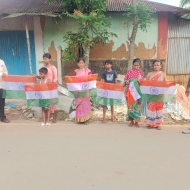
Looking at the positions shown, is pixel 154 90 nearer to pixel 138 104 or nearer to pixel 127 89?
pixel 138 104

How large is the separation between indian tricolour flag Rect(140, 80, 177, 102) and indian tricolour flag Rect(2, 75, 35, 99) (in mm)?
2372

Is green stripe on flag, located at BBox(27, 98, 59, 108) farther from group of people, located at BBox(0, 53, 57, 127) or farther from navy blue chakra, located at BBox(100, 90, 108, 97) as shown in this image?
navy blue chakra, located at BBox(100, 90, 108, 97)

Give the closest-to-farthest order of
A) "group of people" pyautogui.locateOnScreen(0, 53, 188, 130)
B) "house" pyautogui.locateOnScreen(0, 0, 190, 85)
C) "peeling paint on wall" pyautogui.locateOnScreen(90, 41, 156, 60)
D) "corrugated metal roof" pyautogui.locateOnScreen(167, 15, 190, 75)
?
1. "group of people" pyautogui.locateOnScreen(0, 53, 188, 130)
2. "house" pyautogui.locateOnScreen(0, 0, 190, 85)
3. "peeling paint on wall" pyautogui.locateOnScreen(90, 41, 156, 60)
4. "corrugated metal roof" pyautogui.locateOnScreen(167, 15, 190, 75)

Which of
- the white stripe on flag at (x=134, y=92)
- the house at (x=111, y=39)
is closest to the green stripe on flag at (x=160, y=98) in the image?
the white stripe on flag at (x=134, y=92)

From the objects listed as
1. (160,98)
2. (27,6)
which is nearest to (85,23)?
(27,6)

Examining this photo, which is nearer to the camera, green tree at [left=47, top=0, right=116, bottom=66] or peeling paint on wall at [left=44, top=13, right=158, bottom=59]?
green tree at [left=47, top=0, right=116, bottom=66]

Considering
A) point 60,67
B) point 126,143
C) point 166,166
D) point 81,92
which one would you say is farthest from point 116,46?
point 166,166

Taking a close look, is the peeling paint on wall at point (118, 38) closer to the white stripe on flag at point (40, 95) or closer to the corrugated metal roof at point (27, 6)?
the corrugated metal roof at point (27, 6)

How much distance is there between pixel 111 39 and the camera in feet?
26.8

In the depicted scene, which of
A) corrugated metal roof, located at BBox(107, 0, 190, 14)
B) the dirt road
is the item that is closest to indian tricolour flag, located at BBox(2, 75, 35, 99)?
the dirt road

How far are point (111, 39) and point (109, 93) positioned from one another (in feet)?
12.4

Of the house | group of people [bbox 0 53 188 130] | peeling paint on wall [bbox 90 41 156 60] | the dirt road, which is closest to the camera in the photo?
the dirt road

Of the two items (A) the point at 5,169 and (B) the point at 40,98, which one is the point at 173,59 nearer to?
(B) the point at 40,98

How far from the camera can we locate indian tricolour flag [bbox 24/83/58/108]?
185 inches
